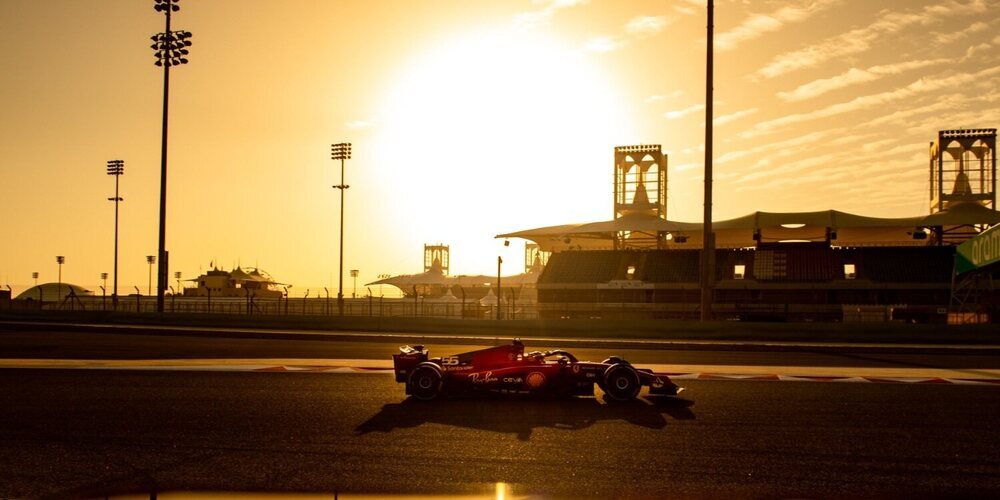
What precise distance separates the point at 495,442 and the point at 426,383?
11.2ft

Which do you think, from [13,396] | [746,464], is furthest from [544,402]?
[13,396]

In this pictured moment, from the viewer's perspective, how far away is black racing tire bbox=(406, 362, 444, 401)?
41.9 feet

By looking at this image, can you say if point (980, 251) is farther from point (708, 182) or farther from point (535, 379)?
point (535, 379)

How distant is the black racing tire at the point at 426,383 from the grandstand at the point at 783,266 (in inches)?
1593

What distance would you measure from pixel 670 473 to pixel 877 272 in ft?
182

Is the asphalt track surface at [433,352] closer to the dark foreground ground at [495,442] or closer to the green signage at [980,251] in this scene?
the dark foreground ground at [495,442]

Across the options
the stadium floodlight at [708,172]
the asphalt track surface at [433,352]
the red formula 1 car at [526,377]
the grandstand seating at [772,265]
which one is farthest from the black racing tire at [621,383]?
the grandstand seating at [772,265]

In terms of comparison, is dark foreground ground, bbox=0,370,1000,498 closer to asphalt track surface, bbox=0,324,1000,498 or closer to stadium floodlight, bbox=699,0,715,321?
asphalt track surface, bbox=0,324,1000,498

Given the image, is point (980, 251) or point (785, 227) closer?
point (980, 251)

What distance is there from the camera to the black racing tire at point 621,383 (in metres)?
12.6

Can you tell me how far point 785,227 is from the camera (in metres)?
68.6

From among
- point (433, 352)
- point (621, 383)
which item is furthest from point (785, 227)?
point (621, 383)

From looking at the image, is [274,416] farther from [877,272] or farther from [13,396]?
[877,272]

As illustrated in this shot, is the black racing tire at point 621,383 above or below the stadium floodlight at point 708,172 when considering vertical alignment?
below
